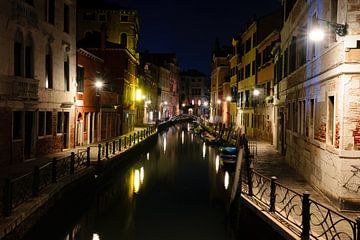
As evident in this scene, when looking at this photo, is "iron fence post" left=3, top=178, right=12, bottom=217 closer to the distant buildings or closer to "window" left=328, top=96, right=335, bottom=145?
the distant buildings

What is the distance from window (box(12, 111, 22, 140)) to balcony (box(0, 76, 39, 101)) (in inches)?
29.5

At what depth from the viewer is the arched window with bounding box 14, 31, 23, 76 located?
1827 centimetres

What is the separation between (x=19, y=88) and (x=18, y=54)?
175 centimetres

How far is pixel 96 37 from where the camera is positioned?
128ft

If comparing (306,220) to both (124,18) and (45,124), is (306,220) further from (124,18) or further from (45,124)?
(124,18)

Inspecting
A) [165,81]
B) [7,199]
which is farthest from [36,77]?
[165,81]

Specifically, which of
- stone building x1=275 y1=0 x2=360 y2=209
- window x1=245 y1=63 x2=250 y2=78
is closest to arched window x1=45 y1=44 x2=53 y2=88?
stone building x1=275 y1=0 x2=360 y2=209

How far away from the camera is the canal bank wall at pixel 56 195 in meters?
9.74

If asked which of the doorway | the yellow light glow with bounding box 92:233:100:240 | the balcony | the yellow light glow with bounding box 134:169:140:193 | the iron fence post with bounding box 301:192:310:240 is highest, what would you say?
the balcony

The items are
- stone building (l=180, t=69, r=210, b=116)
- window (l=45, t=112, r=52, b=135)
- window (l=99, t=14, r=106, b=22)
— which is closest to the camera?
window (l=45, t=112, r=52, b=135)

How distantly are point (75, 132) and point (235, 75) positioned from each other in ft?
95.8

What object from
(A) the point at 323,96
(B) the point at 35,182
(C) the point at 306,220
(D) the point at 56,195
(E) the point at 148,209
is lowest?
(E) the point at 148,209

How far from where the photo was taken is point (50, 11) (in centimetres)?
2203

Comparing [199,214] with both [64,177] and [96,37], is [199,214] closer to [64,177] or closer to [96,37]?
[64,177]
